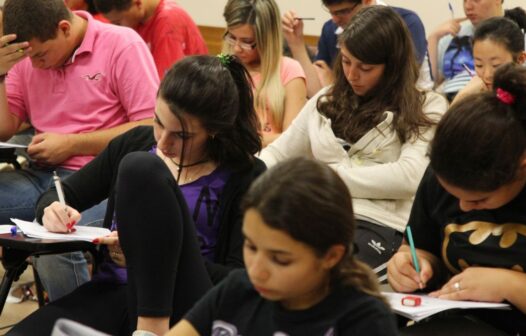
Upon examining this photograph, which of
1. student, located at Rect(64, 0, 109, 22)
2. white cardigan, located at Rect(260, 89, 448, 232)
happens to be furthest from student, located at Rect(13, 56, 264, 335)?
student, located at Rect(64, 0, 109, 22)

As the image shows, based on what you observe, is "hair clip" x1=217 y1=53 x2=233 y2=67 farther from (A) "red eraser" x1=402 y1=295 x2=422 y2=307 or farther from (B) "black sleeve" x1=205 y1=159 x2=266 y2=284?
(A) "red eraser" x1=402 y1=295 x2=422 y2=307

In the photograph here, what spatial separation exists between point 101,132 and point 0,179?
1.26ft

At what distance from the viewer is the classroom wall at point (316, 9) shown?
4918 millimetres

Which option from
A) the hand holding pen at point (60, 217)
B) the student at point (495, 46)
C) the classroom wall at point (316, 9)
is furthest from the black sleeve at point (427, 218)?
the classroom wall at point (316, 9)

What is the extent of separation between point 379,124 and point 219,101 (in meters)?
0.57

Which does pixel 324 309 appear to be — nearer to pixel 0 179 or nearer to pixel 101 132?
pixel 101 132

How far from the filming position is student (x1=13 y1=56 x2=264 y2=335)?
1.68m

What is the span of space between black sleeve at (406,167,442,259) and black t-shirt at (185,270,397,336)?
585 mm

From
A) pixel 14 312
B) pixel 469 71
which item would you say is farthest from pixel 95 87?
pixel 469 71

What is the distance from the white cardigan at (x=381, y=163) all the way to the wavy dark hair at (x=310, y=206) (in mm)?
936

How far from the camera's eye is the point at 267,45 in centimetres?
336

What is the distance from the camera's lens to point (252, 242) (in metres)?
1.25

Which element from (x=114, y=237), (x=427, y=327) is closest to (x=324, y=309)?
(x=427, y=327)

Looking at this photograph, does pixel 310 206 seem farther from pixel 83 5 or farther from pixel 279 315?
pixel 83 5
